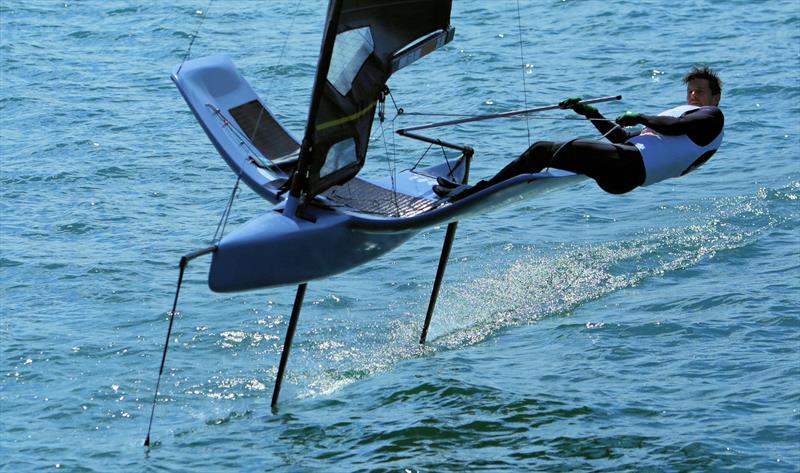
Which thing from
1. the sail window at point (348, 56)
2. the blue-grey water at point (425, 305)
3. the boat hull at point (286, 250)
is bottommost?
the blue-grey water at point (425, 305)

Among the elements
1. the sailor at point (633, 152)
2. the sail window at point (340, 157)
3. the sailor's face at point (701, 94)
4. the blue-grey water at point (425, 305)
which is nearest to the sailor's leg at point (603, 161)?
the sailor at point (633, 152)

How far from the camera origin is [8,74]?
16.5 meters

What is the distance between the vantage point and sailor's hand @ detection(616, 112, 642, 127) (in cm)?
741

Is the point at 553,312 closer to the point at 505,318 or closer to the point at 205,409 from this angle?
the point at 505,318

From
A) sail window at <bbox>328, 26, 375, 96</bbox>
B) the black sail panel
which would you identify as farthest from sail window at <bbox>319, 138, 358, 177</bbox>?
sail window at <bbox>328, 26, 375, 96</bbox>

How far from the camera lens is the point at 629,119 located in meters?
7.44

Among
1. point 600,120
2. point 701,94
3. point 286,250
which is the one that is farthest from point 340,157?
point 701,94

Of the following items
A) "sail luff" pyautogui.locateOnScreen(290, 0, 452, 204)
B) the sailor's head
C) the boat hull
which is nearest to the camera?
the boat hull

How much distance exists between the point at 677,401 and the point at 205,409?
273 centimetres

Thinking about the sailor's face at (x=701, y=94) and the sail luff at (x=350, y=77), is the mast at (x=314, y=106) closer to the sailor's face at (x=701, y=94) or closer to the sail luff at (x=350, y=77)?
the sail luff at (x=350, y=77)

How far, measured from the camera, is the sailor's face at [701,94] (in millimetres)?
7895

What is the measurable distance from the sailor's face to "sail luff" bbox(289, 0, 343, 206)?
225 centimetres

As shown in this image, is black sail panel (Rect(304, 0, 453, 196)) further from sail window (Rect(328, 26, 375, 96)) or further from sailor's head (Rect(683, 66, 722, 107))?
sailor's head (Rect(683, 66, 722, 107))

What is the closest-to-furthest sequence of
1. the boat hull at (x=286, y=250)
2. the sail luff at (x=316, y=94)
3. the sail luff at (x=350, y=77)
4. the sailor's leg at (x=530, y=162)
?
the boat hull at (x=286, y=250) → the sail luff at (x=316, y=94) → the sail luff at (x=350, y=77) → the sailor's leg at (x=530, y=162)
